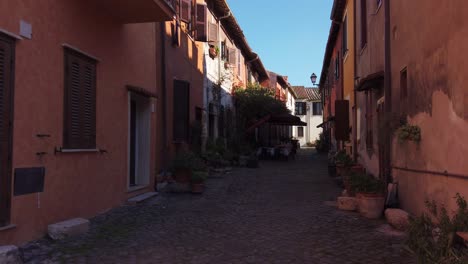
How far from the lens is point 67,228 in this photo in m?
6.13

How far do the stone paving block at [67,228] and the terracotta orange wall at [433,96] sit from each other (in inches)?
179

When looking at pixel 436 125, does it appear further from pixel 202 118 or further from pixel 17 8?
pixel 202 118

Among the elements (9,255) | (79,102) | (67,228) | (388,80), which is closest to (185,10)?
(388,80)

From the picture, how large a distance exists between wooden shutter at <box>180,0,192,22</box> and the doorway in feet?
11.3

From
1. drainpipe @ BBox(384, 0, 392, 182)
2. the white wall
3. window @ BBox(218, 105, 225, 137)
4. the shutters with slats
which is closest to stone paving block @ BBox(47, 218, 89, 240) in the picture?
the shutters with slats

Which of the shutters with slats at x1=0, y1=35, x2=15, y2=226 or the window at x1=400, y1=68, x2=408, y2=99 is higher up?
the window at x1=400, y1=68, x2=408, y2=99

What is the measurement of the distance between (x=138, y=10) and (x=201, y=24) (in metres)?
6.03

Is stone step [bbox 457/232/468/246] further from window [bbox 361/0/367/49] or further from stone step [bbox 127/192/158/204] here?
window [bbox 361/0/367/49]

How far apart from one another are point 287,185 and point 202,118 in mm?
4549

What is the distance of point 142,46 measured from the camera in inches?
388

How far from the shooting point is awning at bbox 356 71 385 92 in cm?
900

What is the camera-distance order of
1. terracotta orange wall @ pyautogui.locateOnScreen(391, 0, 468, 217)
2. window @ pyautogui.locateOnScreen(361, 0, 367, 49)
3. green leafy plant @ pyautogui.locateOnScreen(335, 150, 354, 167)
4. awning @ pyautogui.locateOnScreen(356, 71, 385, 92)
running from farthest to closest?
green leafy plant @ pyautogui.locateOnScreen(335, 150, 354, 167) < window @ pyautogui.locateOnScreen(361, 0, 367, 49) < awning @ pyautogui.locateOnScreen(356, 71, 385, 92) < terracotta orange wall @ pyautogui.locateOnScreen(391, 0, 468, 217)

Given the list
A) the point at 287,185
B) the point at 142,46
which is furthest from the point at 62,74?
the point at 287,185

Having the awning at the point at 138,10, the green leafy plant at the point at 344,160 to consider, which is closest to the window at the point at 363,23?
the green leafy plant at the point at 344,160
